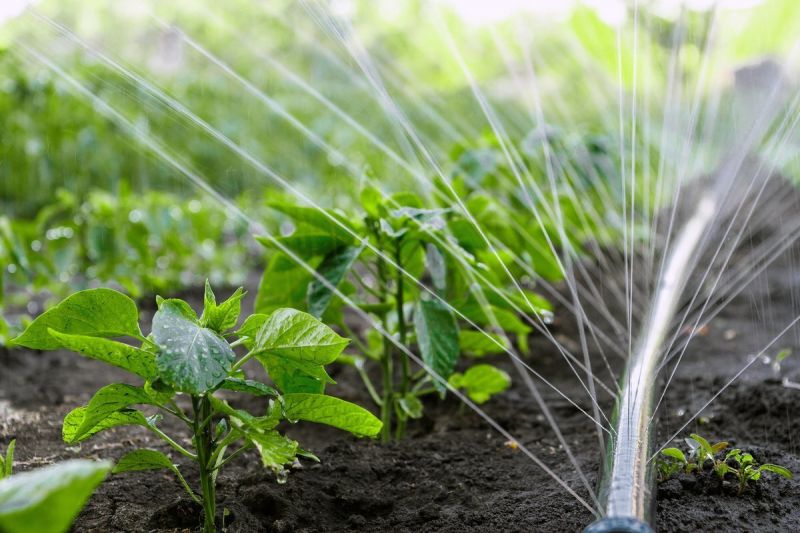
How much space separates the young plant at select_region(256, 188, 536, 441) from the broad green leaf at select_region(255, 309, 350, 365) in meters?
0.30

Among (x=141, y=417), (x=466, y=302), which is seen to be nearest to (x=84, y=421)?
(x=141, y=417)

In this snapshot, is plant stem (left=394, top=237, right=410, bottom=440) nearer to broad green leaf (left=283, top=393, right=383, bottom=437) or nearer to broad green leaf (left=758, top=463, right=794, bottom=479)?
broad green leaf (left=283, top=393, right=383, bottom=437)

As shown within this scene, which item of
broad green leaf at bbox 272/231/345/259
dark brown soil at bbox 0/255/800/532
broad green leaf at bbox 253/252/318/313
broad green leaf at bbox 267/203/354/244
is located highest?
broad green leaf at bbox 267/203/354/244

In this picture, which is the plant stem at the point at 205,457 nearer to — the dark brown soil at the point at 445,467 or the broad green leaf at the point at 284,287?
the dark brown soil at the point at 445,467

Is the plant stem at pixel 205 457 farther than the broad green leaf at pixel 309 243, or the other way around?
the broad green leaf at pixel 309 243

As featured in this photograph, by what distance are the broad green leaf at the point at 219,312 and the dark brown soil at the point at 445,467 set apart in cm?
28

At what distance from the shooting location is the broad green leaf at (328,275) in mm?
1328

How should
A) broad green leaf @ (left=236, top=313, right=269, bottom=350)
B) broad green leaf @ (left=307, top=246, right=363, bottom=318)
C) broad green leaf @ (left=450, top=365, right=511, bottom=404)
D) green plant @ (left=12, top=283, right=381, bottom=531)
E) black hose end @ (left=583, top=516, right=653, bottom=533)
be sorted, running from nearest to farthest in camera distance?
black hose end @ (left=583, top=516, right=653, bottom=533) < green plant @ (left=12, top=283, right=381, bottom=531) < broad green leaf @ (left=236, top=313, right=269, bottom=350) < broad green leaf @ (left=307, top=246, right=363, bottom=318) < broad green leaf @ (left=450, top=365, right=511, bottom=404)

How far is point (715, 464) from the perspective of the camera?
1.14 meters

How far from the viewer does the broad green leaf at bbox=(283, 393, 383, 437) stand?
3.28 ft

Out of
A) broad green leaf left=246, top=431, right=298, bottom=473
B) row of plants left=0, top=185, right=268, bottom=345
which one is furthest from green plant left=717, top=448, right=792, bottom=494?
row of plants left=0, top=185, right=268, bottom=345

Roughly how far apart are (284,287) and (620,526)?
787mm

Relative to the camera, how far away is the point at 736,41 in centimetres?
734

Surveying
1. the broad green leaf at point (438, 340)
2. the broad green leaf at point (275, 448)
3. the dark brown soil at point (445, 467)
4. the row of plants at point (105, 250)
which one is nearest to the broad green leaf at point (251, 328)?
the broad green leaf at point (275, 448)
